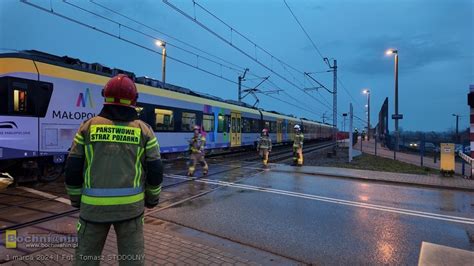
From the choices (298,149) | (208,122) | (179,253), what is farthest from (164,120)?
(179,253)

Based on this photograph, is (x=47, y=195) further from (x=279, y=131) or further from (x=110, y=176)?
(x=279, y=131)

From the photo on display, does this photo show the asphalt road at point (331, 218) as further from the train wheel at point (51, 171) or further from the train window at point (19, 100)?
the train window at point (19, 100)

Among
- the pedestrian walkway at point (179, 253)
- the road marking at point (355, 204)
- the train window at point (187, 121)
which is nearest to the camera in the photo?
the pedestrian walkway at point (179, 253)

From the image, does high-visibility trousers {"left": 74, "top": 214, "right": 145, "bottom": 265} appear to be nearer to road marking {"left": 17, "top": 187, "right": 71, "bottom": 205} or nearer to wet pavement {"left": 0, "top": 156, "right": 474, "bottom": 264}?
wet pavement {"left": 0, "top": 156, "right": 474, "bottom": 264}

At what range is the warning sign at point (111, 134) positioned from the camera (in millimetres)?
2869

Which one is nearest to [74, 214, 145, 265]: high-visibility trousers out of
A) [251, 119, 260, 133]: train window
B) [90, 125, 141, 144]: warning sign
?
[90, 125, 141, 144]: warning sign

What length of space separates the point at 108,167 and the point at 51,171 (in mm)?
8718

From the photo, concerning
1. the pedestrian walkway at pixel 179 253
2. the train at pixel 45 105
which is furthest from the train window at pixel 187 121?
the pedestrian walkway at pixel 179 253

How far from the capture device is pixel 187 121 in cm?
1809

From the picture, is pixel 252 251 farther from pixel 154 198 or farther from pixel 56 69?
pixel 56 69

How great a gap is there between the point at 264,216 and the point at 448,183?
25.9 ft

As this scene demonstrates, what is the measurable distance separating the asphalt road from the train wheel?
3579 mm

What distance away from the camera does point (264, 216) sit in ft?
23.9

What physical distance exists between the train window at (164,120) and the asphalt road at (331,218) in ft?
17.6
